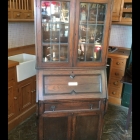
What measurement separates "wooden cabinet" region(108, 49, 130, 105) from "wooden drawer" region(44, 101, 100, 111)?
4.14 ft

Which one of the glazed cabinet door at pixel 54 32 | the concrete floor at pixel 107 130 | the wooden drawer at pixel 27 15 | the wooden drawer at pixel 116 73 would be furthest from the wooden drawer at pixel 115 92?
the wooden drawer at pixel 27 15

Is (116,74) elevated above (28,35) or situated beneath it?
situated beneath

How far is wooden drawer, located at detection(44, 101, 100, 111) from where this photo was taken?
1610 millimetres

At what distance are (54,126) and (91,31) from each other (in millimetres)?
1081

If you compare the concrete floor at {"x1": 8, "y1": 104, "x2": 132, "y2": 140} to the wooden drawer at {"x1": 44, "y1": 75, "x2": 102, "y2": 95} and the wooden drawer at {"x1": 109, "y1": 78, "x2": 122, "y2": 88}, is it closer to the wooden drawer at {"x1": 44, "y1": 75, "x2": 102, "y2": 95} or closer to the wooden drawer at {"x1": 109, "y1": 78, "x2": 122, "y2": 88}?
the wooden drawer at {"x1": 109, "y1": 78, "x2": 122, "y2": 88}

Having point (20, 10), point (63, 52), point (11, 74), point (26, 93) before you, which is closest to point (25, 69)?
point (11, 74)

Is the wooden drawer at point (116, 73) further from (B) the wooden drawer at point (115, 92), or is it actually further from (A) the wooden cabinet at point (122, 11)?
(A) the wooden cabinet at point (122, 11)

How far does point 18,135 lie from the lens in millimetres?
2076

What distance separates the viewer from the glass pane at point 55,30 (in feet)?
4.87

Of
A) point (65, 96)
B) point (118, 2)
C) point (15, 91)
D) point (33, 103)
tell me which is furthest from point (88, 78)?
point (118, 2)

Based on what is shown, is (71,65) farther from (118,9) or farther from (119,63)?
(118,9)

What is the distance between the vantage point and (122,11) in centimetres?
267

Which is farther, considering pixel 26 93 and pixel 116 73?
pixel 116 73

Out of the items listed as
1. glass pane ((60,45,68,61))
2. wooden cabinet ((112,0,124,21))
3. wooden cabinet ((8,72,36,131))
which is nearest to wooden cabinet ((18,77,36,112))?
wooden cabinet ((8,72,36,131))
